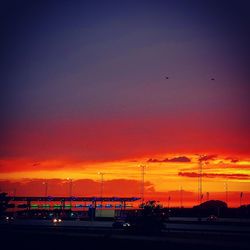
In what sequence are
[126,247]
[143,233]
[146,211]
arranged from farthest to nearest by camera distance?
1. [146,211]
2. [143,233]
3. [126,247]

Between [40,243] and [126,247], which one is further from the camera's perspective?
[40,243]

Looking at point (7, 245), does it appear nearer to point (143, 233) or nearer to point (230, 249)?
point (230, 249)

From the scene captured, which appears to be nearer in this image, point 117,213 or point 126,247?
point 126,247

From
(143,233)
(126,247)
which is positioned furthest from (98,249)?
(143,233)

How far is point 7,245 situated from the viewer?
199ft

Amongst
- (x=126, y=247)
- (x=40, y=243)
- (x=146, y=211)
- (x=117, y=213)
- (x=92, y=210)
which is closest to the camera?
(x=126, y=247)

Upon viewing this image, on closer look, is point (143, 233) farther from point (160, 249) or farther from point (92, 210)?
point (92, 210)

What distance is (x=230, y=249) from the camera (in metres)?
54.9

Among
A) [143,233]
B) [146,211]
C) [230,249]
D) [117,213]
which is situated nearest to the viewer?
[230,249]

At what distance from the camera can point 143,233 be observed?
290 feet

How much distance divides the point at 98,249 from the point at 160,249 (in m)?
6.76

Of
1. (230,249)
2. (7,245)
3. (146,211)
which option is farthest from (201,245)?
(146,211)

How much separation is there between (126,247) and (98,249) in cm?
370

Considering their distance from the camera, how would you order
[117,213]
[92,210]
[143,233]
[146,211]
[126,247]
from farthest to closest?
[117,213], [92,210], [146,211], [143,233], [126,247]
